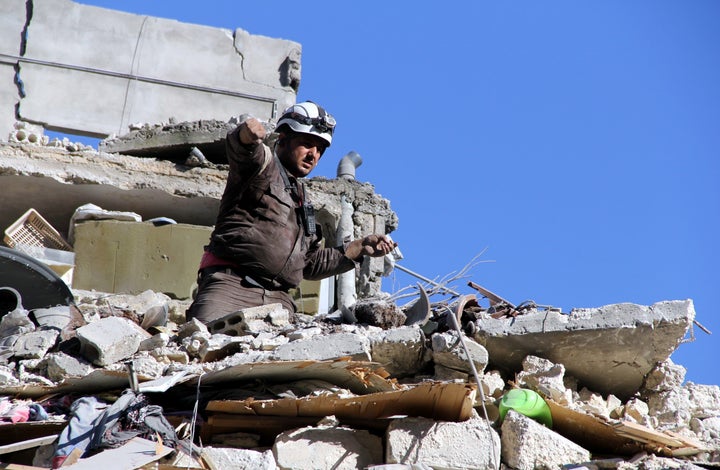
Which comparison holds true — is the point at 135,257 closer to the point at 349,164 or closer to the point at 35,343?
the point at 349,164

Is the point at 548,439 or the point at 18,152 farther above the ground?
the point at 18,152

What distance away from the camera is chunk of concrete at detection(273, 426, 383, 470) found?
477 centimetres

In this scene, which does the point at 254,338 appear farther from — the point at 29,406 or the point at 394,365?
the point at 29,406

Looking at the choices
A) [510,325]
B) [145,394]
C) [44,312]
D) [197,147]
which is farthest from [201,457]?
[197,147]

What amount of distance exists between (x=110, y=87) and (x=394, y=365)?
26.3ft

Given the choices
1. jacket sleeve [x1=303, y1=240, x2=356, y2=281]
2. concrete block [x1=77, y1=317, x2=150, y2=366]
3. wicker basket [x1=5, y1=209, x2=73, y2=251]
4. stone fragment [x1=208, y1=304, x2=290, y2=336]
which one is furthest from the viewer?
wicker basket [x1=5, y1=209, x2=73, y2=251]

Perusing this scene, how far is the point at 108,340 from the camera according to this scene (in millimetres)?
5758

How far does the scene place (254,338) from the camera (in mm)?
5938

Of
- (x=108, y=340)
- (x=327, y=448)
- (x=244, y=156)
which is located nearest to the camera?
(x=327, y=448)

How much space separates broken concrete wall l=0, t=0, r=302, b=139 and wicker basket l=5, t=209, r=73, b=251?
2.09m

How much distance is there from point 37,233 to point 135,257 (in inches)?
34.9

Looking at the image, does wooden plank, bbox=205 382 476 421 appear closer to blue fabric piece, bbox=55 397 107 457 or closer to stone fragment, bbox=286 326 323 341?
blue fabric piece, bbox=55 397 107 457

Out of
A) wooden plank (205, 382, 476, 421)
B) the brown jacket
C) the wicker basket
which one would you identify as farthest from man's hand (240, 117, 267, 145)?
the wicker basket

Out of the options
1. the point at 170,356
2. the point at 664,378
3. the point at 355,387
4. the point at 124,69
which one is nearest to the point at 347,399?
the point at 355,387
